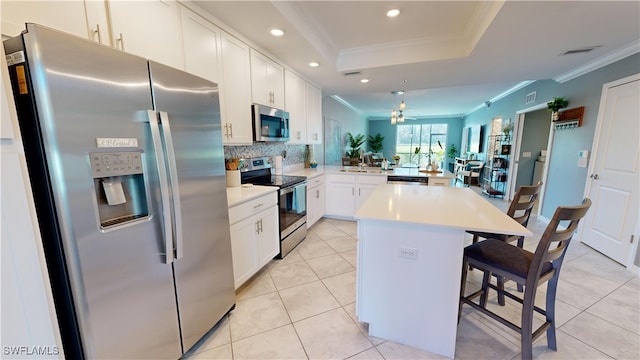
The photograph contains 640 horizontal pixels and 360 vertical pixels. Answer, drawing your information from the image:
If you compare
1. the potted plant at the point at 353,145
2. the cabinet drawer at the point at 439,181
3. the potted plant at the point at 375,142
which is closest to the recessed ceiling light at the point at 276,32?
the cabinet drawer at the point at 439,181

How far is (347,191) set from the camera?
400 cm

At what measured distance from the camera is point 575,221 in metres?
1.32

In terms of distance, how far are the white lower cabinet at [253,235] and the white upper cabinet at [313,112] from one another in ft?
6.01

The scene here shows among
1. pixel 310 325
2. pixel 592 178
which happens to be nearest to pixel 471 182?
pixel 592 178

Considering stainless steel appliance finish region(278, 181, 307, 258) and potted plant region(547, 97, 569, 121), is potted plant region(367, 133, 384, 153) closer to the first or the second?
potted plant region(547, 97, 569, 121)

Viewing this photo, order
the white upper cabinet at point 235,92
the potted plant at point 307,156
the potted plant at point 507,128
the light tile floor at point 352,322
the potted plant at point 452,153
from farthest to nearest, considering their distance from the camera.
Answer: the potted plant at point 452,153
the potted plant at point 507,128
the potted plant at point 307,156
the white upper cabinet at point 235,92
the light tile floor at point 352,322

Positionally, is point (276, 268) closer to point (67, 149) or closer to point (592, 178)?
point (67, 149)

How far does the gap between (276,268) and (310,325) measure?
90 cm

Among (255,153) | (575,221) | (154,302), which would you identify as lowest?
(154,302)

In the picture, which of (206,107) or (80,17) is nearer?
(80,17)

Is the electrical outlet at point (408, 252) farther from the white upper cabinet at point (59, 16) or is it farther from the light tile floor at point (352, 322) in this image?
the white upper cabinet at point (59, 16)

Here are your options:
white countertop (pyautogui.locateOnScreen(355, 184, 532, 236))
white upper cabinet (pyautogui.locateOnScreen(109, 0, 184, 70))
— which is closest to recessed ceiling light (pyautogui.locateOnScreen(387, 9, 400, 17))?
white countertop (pyautogui.locateOnScreen(355, 184, 532, 236))

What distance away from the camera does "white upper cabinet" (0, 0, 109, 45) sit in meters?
0.98

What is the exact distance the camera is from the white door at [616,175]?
2.59 m
